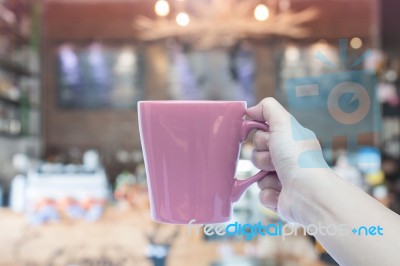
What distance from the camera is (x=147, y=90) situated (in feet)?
9.21

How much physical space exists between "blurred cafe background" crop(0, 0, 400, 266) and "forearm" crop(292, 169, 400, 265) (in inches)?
20.5

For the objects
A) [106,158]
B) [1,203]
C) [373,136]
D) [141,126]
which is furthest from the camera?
[106,158]

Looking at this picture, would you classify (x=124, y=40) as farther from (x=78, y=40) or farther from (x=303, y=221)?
(x=303, y=221)

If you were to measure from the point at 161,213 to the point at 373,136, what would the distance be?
23 cm

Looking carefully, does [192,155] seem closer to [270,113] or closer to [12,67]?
[270,113]

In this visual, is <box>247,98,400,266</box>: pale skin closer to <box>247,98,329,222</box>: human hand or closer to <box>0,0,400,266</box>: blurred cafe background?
<box>247,98,329,222</box>: human hand

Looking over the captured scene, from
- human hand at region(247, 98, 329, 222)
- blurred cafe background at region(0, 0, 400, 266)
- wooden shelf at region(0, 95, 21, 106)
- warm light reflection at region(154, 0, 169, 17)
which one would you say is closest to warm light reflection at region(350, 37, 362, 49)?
human hand at region(247, 98, 329, 222)

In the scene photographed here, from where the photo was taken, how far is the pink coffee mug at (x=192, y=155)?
1.09 ft

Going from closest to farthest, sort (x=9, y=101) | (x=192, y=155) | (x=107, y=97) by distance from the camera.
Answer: (x=192, y=155)
(x=9, y=101)
(x=107, y=97)

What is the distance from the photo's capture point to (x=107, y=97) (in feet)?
9.17

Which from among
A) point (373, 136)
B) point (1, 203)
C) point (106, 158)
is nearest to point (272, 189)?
point (373, 136)

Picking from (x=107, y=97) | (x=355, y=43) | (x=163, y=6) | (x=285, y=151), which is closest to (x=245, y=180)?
(x=285, y=151)

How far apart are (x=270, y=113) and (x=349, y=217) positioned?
91 millimetres

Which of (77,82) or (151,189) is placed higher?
(77,82)
